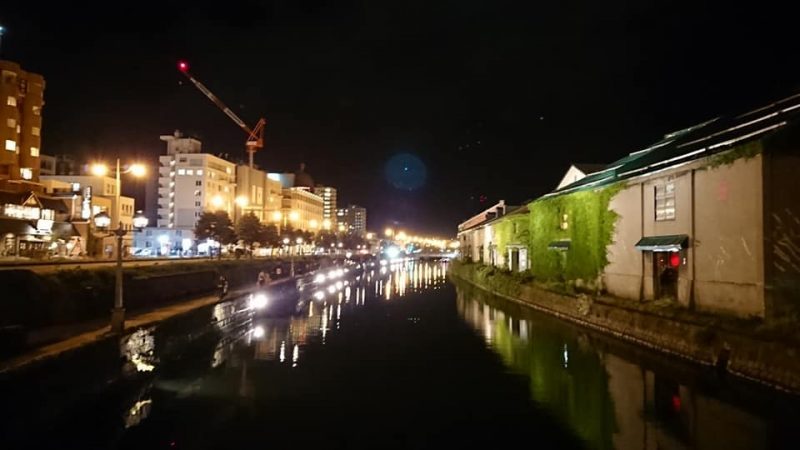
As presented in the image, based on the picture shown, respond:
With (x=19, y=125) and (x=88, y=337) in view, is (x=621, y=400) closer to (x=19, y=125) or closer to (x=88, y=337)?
(x=88, y=337)

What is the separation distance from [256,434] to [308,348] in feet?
34.0

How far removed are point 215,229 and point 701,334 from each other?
58.9 metres

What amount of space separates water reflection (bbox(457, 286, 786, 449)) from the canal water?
0.15 feet

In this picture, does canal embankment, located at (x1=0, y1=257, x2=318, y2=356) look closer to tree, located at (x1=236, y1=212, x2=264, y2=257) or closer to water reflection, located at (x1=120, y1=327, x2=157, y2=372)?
water reflection, located at (x1=120, y1=327, x2=157, y2=372)

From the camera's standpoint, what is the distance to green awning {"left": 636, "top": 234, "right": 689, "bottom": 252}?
2265cm

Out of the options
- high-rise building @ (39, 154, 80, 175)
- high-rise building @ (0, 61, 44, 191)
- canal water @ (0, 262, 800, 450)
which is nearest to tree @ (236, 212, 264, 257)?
high-rise building @ (0, 61, 44, 191)

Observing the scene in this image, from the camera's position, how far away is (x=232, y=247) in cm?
7856

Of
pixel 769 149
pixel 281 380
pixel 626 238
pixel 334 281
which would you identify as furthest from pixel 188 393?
pixel 334 281

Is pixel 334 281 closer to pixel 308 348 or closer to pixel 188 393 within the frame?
pixel 308 348

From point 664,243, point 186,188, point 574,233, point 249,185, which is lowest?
point 664,243

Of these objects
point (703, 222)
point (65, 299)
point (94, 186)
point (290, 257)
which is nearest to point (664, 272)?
point (703, 222)

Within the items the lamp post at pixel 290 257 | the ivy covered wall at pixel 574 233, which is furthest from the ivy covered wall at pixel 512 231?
the lamp post at pixel 290 257

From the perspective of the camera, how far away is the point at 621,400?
1456 cm

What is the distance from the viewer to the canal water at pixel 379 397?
37.8ft
